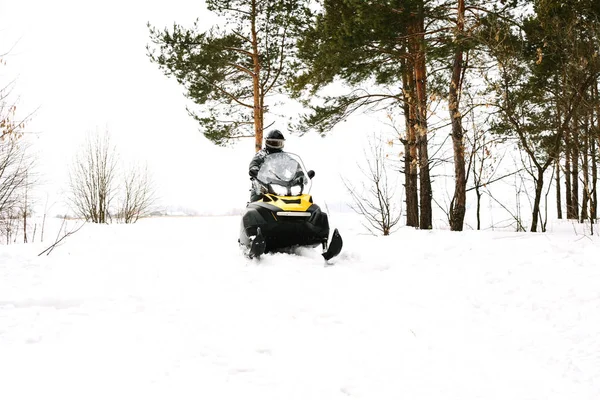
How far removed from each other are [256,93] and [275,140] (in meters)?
8.26

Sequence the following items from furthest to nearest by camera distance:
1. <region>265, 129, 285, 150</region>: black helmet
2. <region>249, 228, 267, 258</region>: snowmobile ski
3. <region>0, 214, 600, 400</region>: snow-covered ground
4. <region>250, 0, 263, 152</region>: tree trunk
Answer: <region>250, 0, 263, 152</region>: tree trunk → <region>265, 129, 285, 150</region>: black helmet → <region>249, 228, 267, 258</region>: snowmobile ski → <region>0, 214, 600, 400</region>: snow-covered ground

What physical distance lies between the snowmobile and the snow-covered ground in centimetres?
24

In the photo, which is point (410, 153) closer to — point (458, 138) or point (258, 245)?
point (458, 138)

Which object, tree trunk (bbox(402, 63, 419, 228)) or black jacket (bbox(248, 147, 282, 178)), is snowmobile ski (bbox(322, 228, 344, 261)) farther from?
tree trunk (bbox(402, 63, 419, 228))

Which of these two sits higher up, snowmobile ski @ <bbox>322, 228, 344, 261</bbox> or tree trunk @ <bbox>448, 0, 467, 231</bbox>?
tree trunk @ <bbox>448, 0, 467, 231</bbox>

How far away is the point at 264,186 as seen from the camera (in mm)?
6020

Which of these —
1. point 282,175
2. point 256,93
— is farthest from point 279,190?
point 256,93

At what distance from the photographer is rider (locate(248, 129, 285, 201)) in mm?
6234

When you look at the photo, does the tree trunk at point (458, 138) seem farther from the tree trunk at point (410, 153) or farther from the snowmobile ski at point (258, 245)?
the snowmobile ski at point (258, 245)

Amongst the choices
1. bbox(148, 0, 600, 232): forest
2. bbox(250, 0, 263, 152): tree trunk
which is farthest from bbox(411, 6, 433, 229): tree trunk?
bbox(250, 0, 263, 152): tree trunk

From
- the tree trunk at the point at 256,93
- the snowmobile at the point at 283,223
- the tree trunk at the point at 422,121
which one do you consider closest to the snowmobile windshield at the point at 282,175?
the snowmobile at the point at 283,223

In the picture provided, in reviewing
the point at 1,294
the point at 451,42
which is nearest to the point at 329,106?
the point at 451,42

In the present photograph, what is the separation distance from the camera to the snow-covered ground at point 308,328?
2473mm

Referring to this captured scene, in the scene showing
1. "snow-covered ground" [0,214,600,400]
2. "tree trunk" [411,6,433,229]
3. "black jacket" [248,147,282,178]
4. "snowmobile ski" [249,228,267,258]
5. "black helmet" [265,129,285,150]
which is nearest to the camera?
"snow-covered ground" [0,214,600,400]
